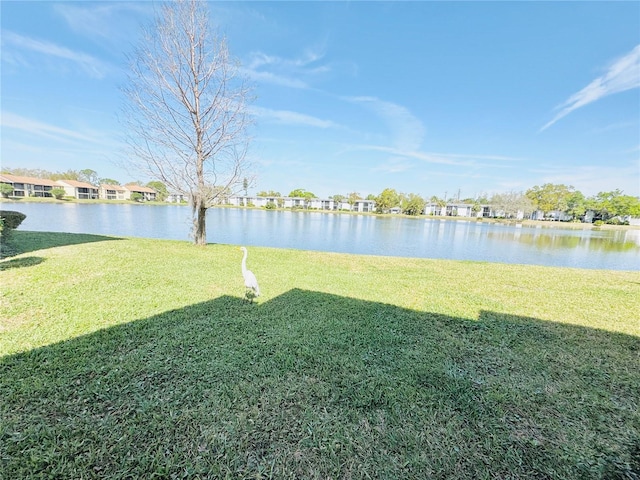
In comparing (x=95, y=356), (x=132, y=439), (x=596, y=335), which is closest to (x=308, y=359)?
(x=132, y=439)

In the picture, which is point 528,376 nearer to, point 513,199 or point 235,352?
point 235,352

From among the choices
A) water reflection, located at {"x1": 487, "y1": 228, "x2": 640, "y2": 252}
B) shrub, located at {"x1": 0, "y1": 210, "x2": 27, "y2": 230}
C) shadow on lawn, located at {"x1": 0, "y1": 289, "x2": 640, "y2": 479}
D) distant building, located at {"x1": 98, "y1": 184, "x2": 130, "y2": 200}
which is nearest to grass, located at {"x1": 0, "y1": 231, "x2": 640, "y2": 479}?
shadow on lawn, located at {"x1": 0, "y1": 289, "x2": 640, "y2": 479}

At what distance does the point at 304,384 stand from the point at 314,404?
25 centimetres

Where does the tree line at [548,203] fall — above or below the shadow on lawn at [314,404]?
above

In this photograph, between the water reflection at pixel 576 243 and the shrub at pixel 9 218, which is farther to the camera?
the water reflection at pixel 576 243

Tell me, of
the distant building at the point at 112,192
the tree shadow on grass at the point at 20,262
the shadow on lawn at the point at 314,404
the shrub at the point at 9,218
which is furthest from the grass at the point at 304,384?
the distant building at the point at 112,192

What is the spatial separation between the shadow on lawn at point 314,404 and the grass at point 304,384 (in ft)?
0.04

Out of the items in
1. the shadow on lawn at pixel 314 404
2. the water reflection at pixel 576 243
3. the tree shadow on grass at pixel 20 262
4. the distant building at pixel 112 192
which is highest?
the distant building at pixel 112 192

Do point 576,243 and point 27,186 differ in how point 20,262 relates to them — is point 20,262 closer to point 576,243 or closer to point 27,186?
point 576,243

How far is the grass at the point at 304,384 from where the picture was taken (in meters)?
1.65

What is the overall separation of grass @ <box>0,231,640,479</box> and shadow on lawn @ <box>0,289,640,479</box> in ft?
0.04

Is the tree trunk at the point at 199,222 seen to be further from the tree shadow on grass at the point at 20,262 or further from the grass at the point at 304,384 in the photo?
the grass at the point at 304,384

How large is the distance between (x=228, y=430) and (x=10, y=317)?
3.23 m

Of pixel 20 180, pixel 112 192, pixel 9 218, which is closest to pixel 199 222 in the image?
pixel 9 218
